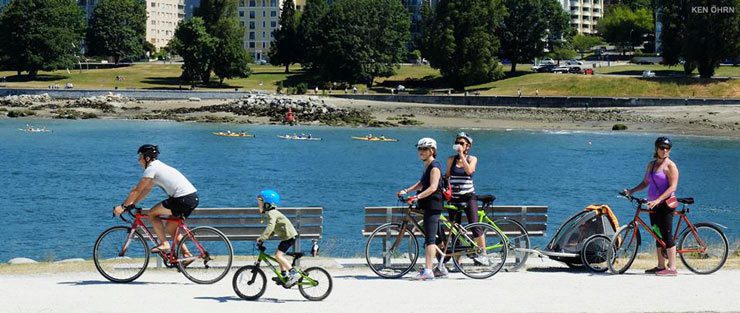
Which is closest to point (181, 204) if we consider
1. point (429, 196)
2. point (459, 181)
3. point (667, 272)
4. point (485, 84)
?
point (429, 196)

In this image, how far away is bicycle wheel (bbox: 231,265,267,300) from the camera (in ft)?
50.9

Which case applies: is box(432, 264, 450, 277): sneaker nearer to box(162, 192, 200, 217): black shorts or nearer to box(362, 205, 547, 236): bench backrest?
box(362, 205, 547, 236): bench backrest

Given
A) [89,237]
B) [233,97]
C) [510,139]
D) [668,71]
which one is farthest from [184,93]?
[89,237]

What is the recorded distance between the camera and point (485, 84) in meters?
132

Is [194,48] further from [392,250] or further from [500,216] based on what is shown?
[392,250]

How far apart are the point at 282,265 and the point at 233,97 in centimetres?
10942

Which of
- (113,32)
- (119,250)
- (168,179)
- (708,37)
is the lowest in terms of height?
(119,250)

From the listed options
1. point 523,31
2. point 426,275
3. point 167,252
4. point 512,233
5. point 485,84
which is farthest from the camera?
point 523,31

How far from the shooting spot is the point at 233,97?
124 m

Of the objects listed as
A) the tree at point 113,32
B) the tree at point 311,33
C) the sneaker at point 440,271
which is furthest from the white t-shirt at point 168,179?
the tree at point 113,32

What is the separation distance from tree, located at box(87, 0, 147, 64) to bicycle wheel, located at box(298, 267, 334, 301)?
530ft

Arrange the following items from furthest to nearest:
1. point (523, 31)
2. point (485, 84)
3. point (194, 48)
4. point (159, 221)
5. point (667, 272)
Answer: point (523, 31) → point (194, 48) → point (485, 84) → point (667, 272) → point (159, 221)

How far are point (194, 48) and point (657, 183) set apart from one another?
125736 mm

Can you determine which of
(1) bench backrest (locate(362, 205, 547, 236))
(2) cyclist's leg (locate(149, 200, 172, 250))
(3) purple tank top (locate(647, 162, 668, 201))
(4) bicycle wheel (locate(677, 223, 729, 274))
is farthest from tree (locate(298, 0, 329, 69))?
(2) cyclist's leg (locate(149, 200, 172, 250))
